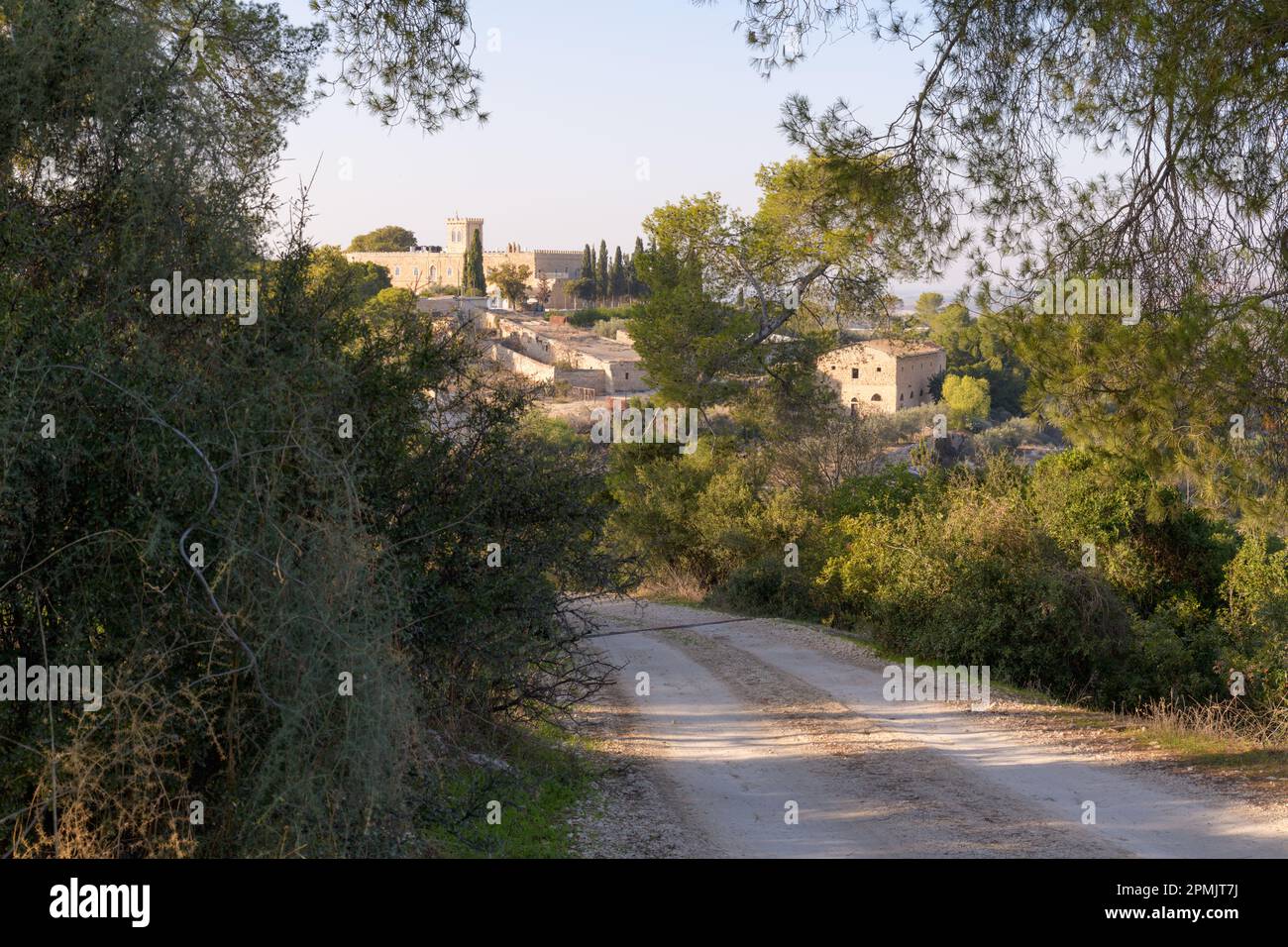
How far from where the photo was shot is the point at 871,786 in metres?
8.62

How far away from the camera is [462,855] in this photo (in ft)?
20.9

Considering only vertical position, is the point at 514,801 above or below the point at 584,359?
below

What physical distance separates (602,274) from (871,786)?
9497cm

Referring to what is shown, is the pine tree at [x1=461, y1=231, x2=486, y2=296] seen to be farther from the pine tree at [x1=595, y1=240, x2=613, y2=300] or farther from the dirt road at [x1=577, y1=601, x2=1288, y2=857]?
the dirt road at [x1=577, y1=601, x2=1288, y2=857]

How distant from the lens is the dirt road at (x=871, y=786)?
7.18 meters

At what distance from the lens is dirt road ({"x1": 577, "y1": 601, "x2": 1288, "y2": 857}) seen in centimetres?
718

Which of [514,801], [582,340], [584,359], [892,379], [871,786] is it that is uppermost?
[582,340]

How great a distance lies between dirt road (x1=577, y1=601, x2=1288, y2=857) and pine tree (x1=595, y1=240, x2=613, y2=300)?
89.5m

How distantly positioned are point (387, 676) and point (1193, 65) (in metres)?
8.58

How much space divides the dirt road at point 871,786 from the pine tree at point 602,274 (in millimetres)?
89530

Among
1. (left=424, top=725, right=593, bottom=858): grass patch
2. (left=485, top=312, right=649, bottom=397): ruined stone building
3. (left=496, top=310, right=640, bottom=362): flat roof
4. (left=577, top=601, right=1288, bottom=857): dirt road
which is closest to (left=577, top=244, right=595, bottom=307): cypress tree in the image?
(left=496, top=310, right=640, bottom=362): flat roof

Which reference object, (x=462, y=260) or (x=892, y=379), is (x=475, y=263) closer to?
(x=462, y=260)

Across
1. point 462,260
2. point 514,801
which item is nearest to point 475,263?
point 462,260

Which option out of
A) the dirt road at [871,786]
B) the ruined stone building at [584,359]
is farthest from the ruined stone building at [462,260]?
the dirt road at [871,786]
